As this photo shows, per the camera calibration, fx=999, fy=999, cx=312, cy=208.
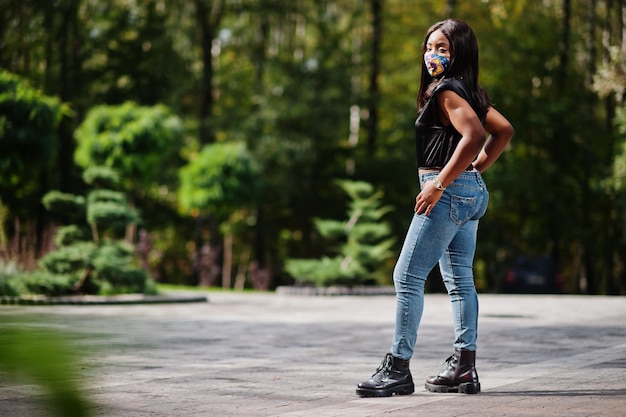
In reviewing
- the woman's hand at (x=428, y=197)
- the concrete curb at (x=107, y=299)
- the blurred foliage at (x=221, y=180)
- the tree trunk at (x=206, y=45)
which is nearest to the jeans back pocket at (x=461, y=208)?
the woman's hand at (x=428, y=197)

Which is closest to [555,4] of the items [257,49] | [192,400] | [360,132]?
[360,132]

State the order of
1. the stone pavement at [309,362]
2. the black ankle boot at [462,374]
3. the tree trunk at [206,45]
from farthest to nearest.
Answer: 1. the tree trunk at [206,45]
2. the black ankle boot at [462,374]
3. the stone pavement at [309,362]

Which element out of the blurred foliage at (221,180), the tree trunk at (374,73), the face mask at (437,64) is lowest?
the face mask at (437,64)

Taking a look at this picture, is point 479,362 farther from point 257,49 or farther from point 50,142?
point 257,49

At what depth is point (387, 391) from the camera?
5250 millimetres

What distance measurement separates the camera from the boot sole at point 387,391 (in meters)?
5.26

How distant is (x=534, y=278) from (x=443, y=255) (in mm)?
24842

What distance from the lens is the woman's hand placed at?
5.13m

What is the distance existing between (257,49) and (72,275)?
66.6 feet

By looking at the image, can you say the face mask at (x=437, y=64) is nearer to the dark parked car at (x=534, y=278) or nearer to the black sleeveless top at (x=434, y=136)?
the black sleeveless top at (x=434, y=136)

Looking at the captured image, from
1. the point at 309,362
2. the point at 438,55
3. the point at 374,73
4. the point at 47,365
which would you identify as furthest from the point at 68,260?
the point at 374,73

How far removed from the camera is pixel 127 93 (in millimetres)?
35094

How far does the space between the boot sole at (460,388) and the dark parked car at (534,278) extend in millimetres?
24450

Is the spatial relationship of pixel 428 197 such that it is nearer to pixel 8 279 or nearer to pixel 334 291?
pixel 8 279
